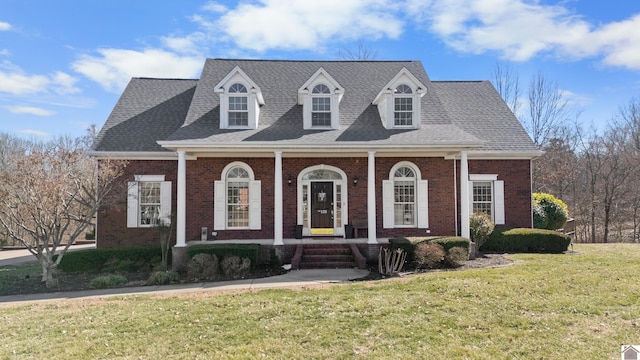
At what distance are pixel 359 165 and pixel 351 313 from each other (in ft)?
30.5

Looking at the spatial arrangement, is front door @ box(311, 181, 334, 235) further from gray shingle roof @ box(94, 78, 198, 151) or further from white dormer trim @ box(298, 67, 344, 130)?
gray shingle roof @ box(94, 78, 198, 151)

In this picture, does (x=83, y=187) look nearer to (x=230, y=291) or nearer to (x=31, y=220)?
(x=31, y=220)

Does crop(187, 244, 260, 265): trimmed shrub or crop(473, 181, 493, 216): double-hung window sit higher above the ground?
crop(473, 181, 493, 216): double-hung window

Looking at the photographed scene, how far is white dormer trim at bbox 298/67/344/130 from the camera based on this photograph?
15195 millimetres

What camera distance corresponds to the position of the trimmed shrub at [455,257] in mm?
11812

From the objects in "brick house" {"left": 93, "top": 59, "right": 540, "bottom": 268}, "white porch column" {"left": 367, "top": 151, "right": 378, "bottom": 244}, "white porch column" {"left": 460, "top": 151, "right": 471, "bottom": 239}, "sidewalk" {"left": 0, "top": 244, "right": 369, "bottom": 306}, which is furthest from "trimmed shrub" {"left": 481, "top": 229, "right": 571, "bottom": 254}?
"sidewalk" {"left": 0, "top": 244, "right": 369, "bottom": 306}

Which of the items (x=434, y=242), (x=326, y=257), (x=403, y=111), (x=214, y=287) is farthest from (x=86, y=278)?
(x=403, y=111)

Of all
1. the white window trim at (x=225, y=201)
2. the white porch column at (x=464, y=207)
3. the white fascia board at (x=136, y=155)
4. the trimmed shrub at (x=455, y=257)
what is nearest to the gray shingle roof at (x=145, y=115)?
the white fascia board at (x=136, y=155)

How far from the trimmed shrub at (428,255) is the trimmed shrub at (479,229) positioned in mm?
2897

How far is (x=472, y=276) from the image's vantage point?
971 centimetres

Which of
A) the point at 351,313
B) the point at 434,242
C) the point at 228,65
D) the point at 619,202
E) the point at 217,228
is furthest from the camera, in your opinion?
the point at 619,202

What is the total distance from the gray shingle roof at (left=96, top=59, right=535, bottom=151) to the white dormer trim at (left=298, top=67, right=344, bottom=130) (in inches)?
15.4

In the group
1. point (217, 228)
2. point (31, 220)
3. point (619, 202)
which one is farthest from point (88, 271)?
point (619, 202)

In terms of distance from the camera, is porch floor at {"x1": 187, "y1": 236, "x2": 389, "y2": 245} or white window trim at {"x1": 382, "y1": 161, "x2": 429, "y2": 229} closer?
porch floor at {"x1": 187, "y1": 236, "x2": 389, "y2": 245}
